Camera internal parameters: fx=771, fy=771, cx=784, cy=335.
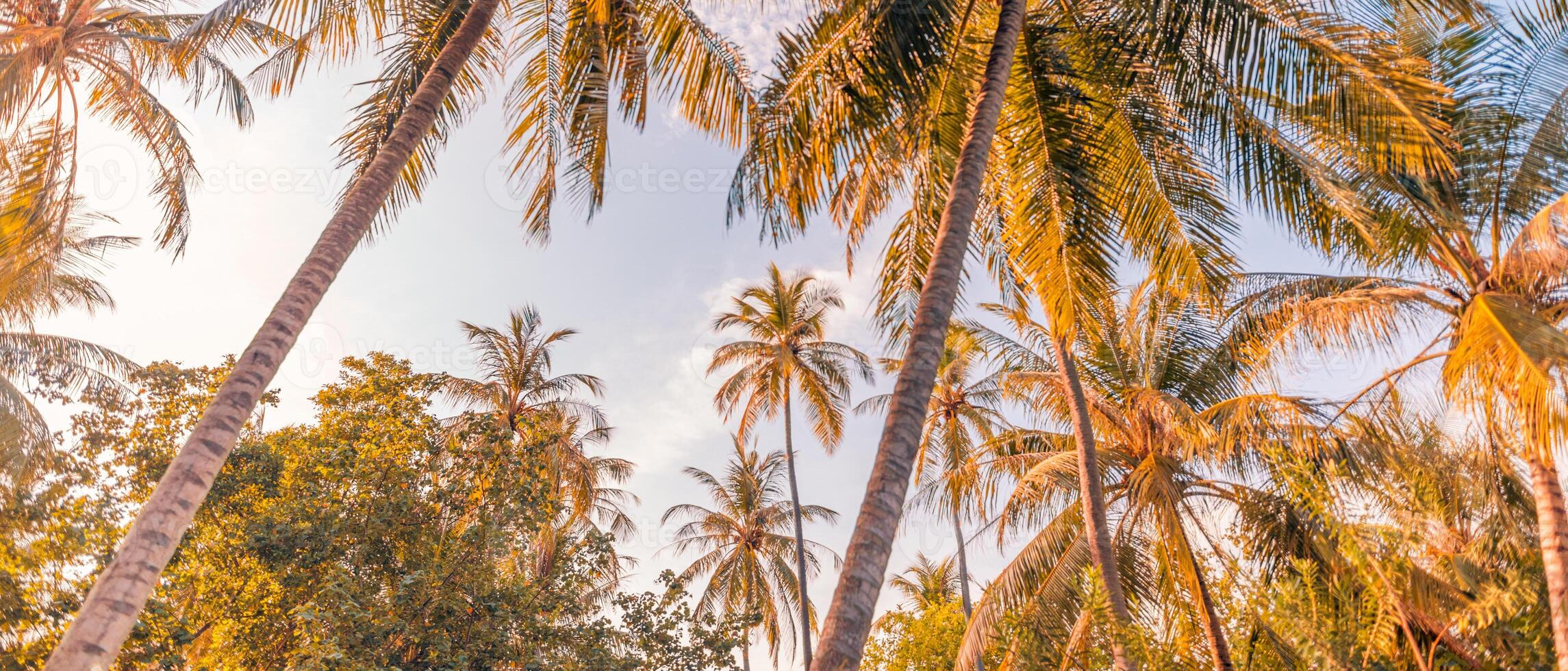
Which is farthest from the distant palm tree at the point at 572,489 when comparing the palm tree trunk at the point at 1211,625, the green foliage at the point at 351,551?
the palm tree trunk at the point at 1211,625

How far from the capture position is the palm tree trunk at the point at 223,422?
3.52m

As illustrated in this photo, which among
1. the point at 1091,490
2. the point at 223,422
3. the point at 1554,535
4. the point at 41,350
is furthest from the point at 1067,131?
the point at 41,350

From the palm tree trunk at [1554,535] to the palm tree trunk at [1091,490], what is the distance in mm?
3298

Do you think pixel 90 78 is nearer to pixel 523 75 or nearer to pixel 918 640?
pixel 523 75

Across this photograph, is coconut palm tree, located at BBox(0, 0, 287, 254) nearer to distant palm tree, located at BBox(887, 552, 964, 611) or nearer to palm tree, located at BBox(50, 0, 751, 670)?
palm tree, located at BBox(50, 0, 751, 670)

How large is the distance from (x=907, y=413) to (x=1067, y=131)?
4.46 metres

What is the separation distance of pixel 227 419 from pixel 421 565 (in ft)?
22.9

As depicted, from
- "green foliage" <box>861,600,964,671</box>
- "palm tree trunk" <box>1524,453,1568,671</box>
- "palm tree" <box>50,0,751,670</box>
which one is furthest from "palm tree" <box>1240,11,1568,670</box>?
"green foliage" <box>861,600,964,671</box>

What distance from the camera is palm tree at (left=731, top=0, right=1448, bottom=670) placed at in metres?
5.88

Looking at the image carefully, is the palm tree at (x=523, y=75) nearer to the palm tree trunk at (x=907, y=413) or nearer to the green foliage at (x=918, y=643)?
the palm tree trunk at (x=907, y=413)

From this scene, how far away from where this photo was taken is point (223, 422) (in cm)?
420

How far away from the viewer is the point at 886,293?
793cm

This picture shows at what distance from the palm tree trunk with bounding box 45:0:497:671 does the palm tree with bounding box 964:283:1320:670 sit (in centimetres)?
723

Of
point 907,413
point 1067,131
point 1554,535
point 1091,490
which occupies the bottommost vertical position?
point 907,413
